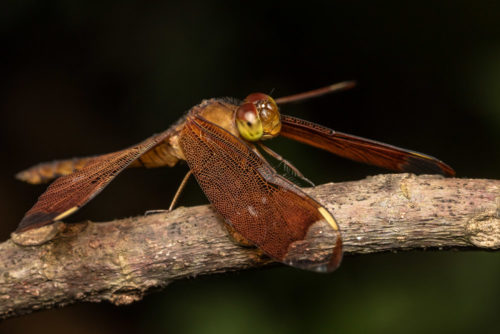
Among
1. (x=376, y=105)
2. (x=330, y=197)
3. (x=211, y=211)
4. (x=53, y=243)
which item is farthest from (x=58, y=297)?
(x=376, y=105)

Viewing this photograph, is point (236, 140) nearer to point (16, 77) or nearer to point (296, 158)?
point (296, 158)

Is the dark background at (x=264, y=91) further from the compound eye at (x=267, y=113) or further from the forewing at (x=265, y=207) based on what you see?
the forewing at (x=265, y=207)

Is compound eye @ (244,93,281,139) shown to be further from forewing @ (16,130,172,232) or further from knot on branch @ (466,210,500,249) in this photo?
knot on branch @ (466,210,500,249)

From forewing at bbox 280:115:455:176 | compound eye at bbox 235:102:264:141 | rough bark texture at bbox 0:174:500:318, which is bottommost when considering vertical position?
rough bark texture at bbox 0:174:500:318

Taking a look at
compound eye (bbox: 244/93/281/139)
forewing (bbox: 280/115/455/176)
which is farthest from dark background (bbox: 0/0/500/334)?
compound eye (bbox: 244/93/281/139)

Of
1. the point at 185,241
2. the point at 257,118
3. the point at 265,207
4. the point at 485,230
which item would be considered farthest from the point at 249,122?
the point at 485,230

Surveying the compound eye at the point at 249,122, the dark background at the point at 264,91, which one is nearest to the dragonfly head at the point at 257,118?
the compound eye at the point at 249,122

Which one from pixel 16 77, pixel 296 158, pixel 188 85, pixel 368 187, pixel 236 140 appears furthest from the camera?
pixel 16 77
